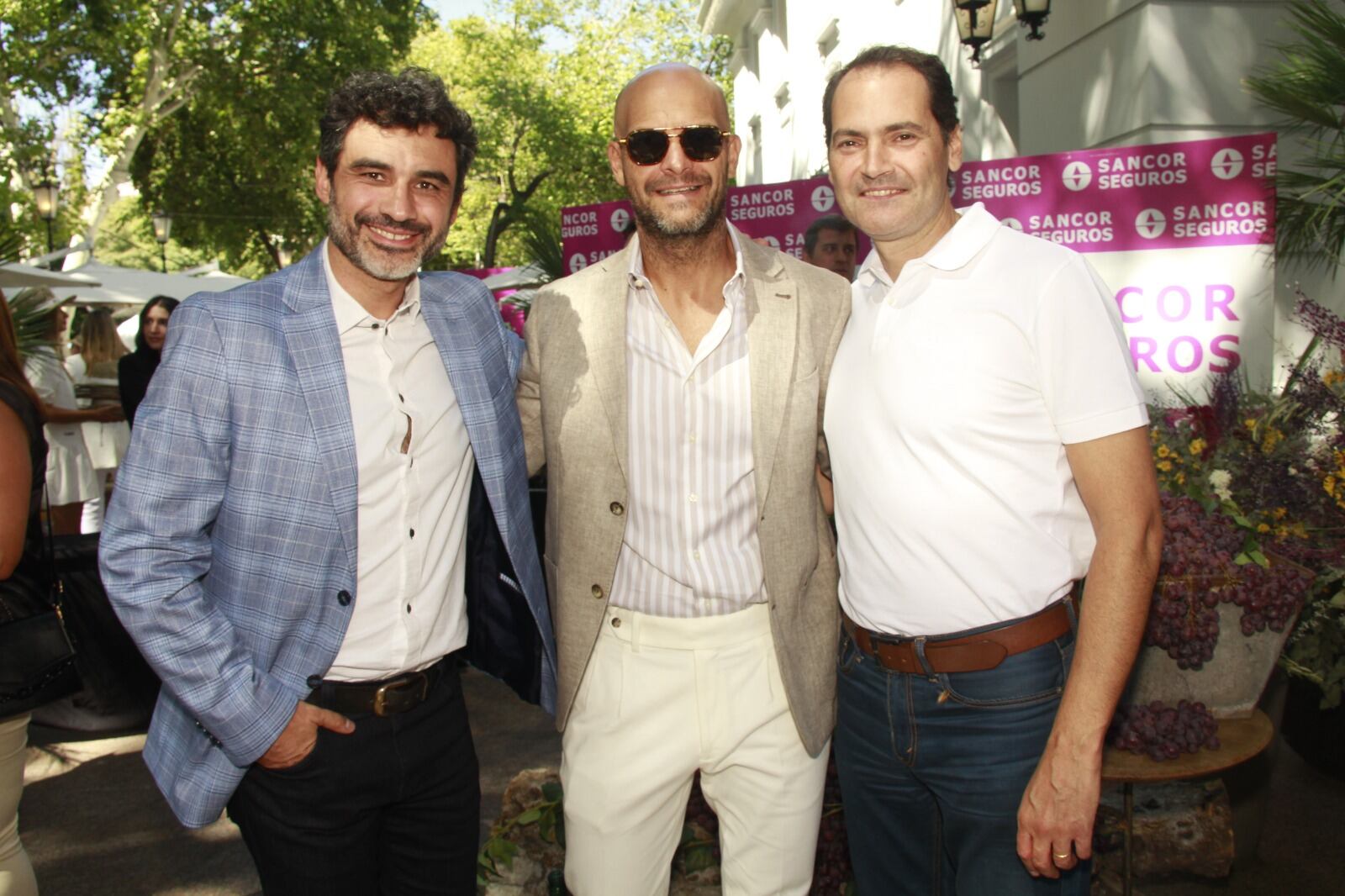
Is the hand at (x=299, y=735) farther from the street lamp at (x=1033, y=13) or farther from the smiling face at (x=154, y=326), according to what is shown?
the street lamp at (x=1033, y=13)

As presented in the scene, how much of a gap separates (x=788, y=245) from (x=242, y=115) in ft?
74.7

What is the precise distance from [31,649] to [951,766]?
2.15 m

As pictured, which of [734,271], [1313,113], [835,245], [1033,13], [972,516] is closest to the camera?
[972,516]

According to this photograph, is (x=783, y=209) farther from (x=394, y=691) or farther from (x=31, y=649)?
(x=31, y=649)

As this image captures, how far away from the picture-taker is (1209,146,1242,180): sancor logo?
5609mm

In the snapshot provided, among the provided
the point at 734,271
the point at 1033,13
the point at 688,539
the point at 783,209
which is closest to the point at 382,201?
the point at 734,271

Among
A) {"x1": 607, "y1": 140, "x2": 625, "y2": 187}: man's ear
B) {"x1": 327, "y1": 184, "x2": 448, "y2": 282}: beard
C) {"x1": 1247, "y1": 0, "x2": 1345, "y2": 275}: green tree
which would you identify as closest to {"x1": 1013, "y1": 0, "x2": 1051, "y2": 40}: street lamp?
{"x1": 1247, "y1": 0, "x2": 1345, "y2": 275}: green tree

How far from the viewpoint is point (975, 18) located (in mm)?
7984

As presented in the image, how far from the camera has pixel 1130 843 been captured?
3.14m

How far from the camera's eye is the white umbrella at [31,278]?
39.4 feet

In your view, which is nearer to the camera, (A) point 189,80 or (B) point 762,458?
(B) point 762,458

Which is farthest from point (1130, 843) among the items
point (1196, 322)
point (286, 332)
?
point (1196, 322)

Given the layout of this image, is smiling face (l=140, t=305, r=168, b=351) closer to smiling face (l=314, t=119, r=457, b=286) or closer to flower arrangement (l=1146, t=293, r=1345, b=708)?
smiling face (l=314, t=119, r=457, b=286)

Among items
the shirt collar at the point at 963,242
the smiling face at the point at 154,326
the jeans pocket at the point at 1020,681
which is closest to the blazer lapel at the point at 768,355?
the shirt collar at the point at 963,242
